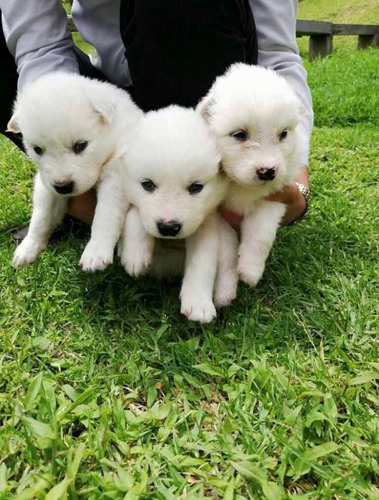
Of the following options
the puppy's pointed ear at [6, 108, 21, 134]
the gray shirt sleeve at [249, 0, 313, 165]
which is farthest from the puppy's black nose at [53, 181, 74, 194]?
the gray shirt sleeve at [249, 0, 313, 165]

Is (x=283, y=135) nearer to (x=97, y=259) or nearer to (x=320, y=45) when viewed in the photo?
(x=97, y=259)

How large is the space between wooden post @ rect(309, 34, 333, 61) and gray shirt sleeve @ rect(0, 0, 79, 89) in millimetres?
8949

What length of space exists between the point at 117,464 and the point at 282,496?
49cm

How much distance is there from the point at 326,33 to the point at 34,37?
30.1 ft

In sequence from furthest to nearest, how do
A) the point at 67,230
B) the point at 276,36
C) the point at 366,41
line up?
1. the point at 366,41
2. the point at 67,230
3. the point at 276,36

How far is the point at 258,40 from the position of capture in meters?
2.90

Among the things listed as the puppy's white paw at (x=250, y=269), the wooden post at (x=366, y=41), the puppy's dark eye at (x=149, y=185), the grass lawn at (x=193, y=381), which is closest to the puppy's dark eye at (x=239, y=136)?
the puppy's dark eye at (x=149, y=185)

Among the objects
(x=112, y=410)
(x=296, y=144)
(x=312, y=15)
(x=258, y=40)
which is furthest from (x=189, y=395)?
(x=312, y=15)


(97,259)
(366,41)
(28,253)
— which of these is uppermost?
(97,259)

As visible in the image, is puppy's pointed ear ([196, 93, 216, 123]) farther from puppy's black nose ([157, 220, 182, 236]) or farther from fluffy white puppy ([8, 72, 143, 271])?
puppy's black nose ([157, 220, 182, 236])

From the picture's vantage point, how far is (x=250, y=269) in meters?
2.26

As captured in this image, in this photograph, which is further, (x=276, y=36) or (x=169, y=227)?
(x=276, y=36)

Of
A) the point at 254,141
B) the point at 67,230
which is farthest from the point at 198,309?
the point at 67,230

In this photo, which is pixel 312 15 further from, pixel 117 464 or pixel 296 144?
pixel 117 464
